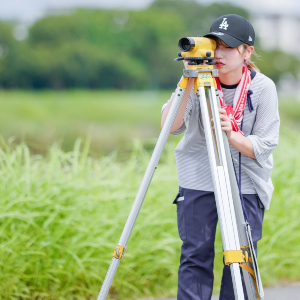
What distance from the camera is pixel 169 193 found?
392 centimetres

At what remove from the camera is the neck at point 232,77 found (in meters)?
2.19

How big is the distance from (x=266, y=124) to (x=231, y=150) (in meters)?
0.20

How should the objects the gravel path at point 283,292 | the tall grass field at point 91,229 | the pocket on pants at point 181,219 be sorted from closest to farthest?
the pocket on pants at point 181,219
the tall grass field at point 91,229
the gravel path at point 283,292

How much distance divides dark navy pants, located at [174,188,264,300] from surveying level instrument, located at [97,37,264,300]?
228mm

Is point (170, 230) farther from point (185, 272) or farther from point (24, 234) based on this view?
point (185, 272)

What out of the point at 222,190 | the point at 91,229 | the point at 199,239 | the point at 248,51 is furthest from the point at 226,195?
the point at 91,229

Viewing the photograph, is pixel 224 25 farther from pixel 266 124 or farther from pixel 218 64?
pixel 266 124

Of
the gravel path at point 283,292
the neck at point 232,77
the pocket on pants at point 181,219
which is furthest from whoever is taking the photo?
the gravel path at point 283,292

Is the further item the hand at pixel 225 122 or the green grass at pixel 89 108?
the green grass at pixel 89 108

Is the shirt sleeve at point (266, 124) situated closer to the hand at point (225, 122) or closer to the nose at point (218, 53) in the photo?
Result: the hand at point (225, 122)

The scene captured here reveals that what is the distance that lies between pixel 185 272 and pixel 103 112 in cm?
2006

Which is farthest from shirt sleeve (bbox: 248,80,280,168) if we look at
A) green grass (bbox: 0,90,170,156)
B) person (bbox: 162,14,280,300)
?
green grass (bbox: 0,90,170,156)

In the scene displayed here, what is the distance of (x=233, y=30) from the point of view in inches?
83.3

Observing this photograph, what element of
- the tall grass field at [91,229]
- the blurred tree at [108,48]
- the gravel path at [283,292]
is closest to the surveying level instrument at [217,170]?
the tall grass field at [91,229]
